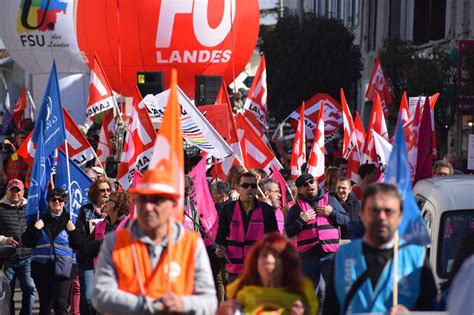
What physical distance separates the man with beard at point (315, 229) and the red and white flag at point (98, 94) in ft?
27.9

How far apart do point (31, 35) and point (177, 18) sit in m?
17.0

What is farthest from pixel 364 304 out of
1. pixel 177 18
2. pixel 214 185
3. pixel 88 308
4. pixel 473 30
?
pixel 473 30

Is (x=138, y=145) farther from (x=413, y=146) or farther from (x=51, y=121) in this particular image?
(x=413, y=146)

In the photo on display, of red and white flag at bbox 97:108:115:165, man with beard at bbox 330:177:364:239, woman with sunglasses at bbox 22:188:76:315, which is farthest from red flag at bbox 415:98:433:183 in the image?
red and white flag at bbox 97:108:115:165

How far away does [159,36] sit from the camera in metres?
27.1

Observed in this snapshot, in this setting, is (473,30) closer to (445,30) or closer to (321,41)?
(445,30)

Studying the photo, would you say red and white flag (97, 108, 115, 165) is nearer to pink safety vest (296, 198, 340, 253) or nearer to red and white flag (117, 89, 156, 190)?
red and white flag (117, 89, 156, 190)

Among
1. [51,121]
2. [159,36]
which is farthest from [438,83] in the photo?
[51,121]

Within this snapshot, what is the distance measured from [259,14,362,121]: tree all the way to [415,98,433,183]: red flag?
30621mm

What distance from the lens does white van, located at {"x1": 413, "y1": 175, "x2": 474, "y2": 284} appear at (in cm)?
866

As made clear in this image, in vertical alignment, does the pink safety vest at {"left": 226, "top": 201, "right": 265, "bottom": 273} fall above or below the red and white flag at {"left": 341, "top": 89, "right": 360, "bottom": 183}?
below

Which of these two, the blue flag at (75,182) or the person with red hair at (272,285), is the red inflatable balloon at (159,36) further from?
the person with red hair at (272,285)

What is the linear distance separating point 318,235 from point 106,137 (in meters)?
11.2

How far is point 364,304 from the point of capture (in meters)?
6.43
